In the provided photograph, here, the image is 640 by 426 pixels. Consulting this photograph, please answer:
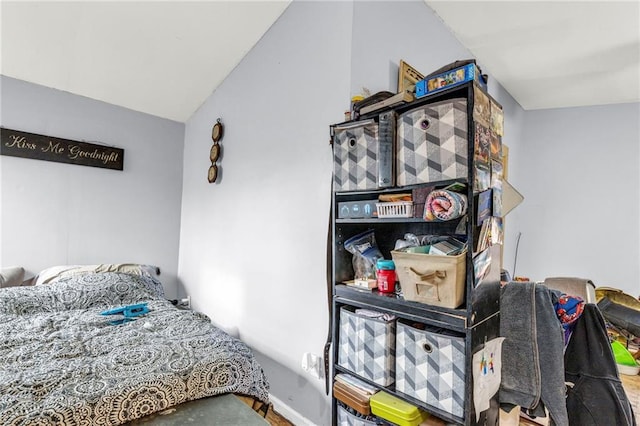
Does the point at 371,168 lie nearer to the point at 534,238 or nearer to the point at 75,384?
the point at 75,384

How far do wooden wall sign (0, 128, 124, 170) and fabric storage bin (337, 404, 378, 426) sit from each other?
106 inches

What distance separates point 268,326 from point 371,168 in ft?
4.44

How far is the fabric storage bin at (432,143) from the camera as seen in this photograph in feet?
3.79

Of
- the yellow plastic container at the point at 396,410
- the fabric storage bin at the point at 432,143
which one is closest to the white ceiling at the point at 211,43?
the fabric storage bin at the point at 432,143

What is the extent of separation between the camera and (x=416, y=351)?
122 cm

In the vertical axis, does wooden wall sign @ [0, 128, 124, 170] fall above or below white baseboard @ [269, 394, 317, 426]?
above

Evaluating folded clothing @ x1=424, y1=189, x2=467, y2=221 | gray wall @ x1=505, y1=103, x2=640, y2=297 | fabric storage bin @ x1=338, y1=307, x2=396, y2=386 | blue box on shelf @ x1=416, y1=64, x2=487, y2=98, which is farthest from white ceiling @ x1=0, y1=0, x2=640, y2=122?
fabric storage bin @ x1=338, y1=307, x2=396, y2=386

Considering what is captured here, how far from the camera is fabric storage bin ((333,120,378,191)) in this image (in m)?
1.41

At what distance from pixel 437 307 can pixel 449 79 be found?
2.71ft

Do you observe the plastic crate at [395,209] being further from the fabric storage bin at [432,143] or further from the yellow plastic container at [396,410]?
the yellow plastic container at [396,410]

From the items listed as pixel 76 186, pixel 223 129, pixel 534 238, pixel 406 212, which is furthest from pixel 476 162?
pixel 76 186

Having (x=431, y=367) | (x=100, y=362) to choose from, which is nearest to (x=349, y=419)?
(x=431, y=367)

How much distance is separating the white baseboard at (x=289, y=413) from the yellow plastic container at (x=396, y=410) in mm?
714

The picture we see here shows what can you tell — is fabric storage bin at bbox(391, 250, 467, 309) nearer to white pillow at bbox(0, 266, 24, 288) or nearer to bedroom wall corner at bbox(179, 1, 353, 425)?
bedroom wall corner at bbox(179, 1, 353, 425)
